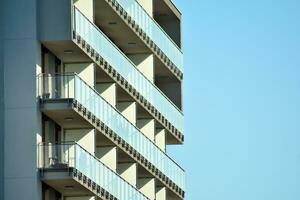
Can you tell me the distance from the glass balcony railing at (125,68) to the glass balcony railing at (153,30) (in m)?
2.37

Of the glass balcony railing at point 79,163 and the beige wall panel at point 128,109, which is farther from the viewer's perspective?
the beige wall panel at point 128,109

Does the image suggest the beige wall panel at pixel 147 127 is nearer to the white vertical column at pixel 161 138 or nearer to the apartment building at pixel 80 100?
the apartment building at pixel 80 100

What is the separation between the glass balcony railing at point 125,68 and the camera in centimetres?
10306

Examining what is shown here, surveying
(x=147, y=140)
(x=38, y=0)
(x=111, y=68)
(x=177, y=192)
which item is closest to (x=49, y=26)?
(x=38, y=0)

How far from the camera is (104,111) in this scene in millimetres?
106938

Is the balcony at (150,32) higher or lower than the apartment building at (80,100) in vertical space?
higher

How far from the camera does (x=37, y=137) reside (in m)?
100

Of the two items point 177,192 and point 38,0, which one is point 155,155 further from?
point 38,0

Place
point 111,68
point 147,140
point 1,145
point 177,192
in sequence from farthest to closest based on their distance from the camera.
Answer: point 177,192 → point 147,140 → point 111,68 → point 1,145

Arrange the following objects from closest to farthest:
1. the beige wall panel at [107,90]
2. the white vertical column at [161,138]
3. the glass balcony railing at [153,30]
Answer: the beige wall panel at [107,90]
the glass balcony railing at [153,30]
the white vertical column at [161,138]

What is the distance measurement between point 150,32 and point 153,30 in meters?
0.84

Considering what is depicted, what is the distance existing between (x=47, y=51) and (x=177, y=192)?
25237 mm

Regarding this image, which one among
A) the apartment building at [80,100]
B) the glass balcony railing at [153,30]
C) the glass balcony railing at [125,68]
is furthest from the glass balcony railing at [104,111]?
the glass balcony railing at [153,30]

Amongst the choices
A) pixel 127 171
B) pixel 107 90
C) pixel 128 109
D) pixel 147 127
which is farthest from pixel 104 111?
pixel 147 127
